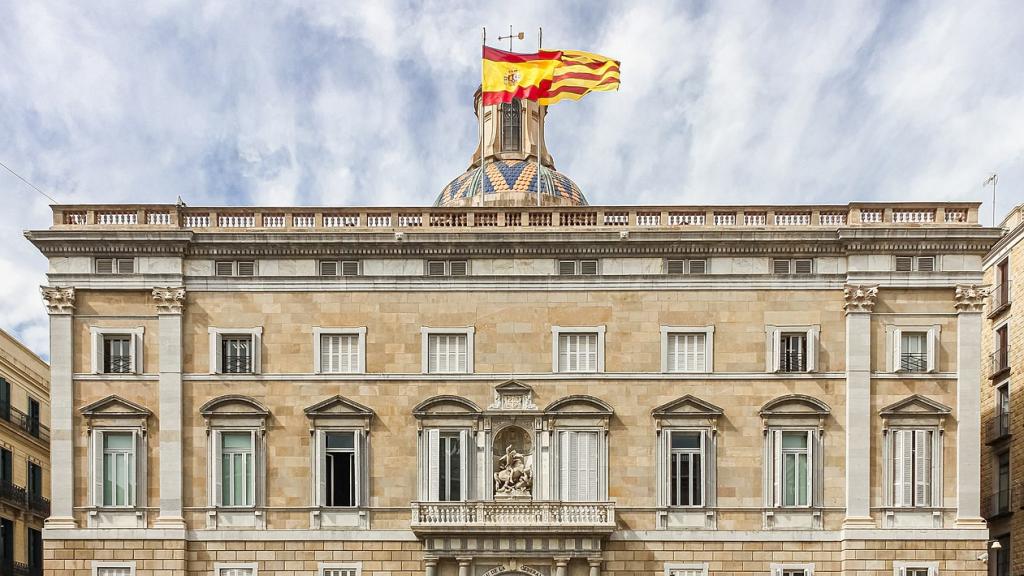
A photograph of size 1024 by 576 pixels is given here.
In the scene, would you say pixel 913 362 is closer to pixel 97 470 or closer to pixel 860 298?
pixel 860 298

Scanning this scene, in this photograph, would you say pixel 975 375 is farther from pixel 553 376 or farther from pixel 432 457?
pixel 432 457

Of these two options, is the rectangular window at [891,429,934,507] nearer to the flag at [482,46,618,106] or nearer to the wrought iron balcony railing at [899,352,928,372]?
the wrought iron balcony railing at [899,352,928,372]

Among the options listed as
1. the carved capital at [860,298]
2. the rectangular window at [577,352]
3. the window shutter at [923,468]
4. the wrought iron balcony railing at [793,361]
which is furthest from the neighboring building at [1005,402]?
the rectangular window at [577,352]

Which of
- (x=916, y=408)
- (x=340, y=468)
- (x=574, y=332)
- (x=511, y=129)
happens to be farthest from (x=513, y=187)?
(x=916, y=408)

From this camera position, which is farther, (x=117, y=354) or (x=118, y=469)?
(x=117, y=354)

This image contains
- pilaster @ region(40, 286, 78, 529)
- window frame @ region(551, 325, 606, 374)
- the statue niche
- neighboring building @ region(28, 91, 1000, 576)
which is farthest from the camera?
window frame @ region(551, 325, 606, 374)

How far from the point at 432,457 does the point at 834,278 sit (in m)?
14.9

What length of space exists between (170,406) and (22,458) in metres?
18.6

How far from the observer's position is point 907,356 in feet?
110

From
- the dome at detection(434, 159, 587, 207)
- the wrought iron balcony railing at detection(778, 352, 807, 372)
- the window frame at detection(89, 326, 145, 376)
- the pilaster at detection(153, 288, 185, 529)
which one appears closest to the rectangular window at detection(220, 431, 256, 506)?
the pilaster at detection(153, 288, 185, 529)

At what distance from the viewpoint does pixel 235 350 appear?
34.0 meters

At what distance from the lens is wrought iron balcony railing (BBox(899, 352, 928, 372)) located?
3331 centimetres

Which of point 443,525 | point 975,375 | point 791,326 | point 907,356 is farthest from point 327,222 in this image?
point 975,375

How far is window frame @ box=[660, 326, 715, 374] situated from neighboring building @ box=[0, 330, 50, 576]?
95.9 feet
